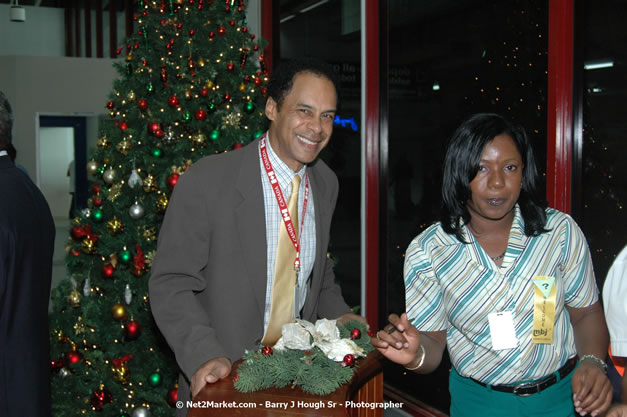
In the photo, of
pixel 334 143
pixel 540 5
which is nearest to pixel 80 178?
pixel 334 143

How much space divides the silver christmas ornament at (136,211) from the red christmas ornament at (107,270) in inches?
13.8

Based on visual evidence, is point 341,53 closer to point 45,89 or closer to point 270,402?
point 270,402

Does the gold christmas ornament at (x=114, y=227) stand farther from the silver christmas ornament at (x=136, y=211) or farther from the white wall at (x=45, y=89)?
the white wall at (x=45, y=89)

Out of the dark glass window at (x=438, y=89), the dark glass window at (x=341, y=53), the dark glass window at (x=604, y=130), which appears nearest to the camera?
the dark glass window at (x=604, y=130)

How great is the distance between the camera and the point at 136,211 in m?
3.86

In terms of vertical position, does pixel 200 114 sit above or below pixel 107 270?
above

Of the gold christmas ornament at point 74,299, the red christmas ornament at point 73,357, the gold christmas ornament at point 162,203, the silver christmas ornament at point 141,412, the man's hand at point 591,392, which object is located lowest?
the silver christmas ornament at point 141,412

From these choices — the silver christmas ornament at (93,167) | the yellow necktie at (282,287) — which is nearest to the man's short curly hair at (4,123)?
the yellow necktie at (282,287)

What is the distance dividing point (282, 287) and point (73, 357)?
2.52m

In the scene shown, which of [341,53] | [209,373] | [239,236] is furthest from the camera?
[341,53]

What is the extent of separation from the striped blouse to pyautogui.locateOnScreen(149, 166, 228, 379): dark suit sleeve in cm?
66

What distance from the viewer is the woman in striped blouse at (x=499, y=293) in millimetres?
1795

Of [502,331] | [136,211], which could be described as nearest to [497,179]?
[502,331]

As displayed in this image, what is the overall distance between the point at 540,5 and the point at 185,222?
2.43 m
